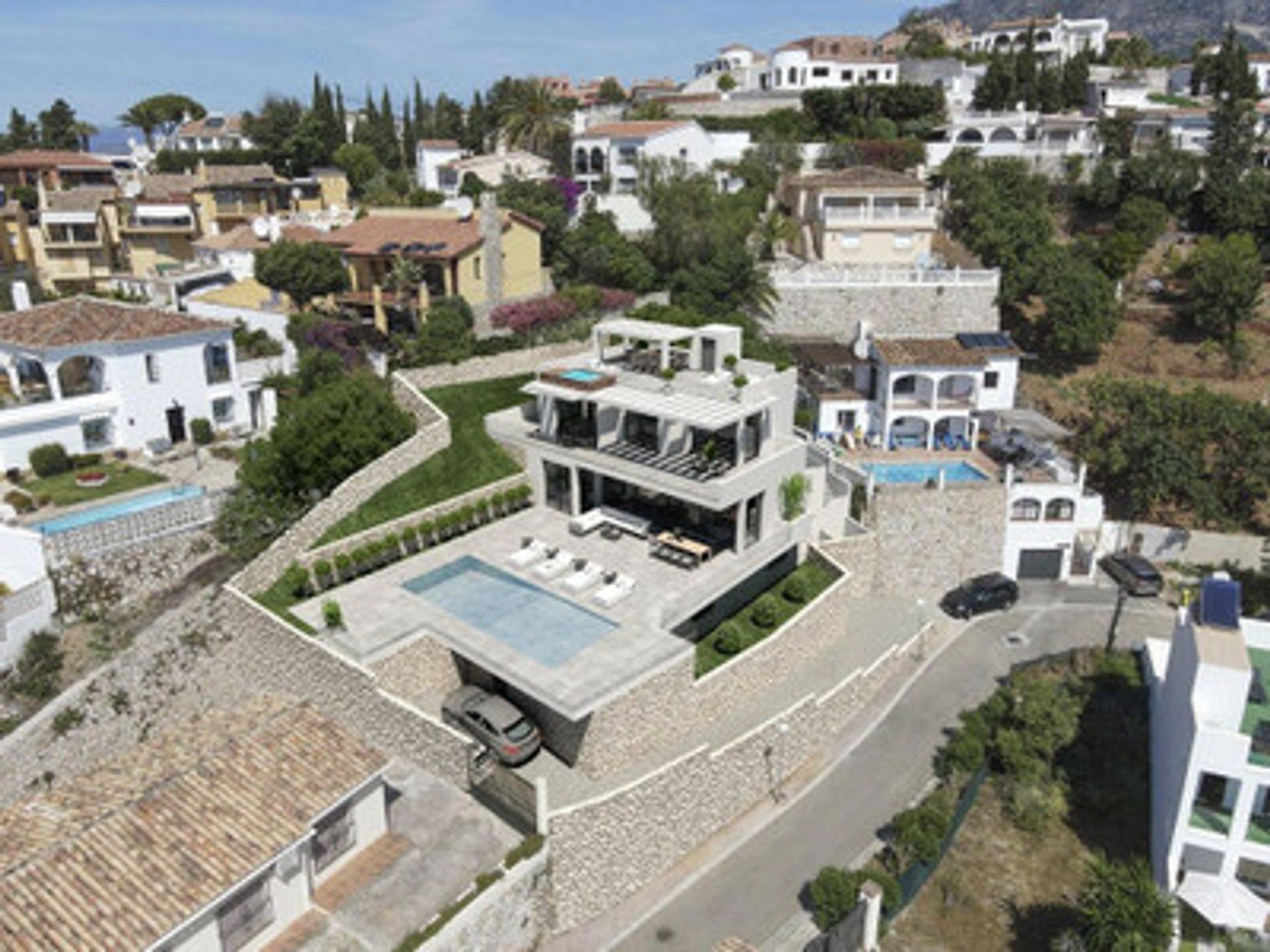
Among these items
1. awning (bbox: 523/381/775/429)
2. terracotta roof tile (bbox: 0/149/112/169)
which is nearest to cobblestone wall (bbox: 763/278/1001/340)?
awning (bbox: 523/381/775/429)

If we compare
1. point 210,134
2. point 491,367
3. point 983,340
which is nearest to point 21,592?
point 491,367

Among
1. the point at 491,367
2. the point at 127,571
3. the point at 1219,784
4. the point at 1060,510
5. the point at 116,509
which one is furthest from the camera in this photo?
Answer: the point at 491,367

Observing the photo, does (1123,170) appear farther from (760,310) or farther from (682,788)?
(682,788)

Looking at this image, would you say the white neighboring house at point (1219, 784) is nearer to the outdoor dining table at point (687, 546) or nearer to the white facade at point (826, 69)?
the outdoor dining table at point (687, 546)

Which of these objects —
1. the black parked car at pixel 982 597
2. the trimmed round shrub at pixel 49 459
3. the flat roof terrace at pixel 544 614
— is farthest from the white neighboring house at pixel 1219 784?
the trimmed round shrub at pixel 49 459

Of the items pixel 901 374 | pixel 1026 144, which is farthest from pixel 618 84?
pixel 901 374

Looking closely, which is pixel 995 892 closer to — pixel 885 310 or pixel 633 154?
pixel 885 310
